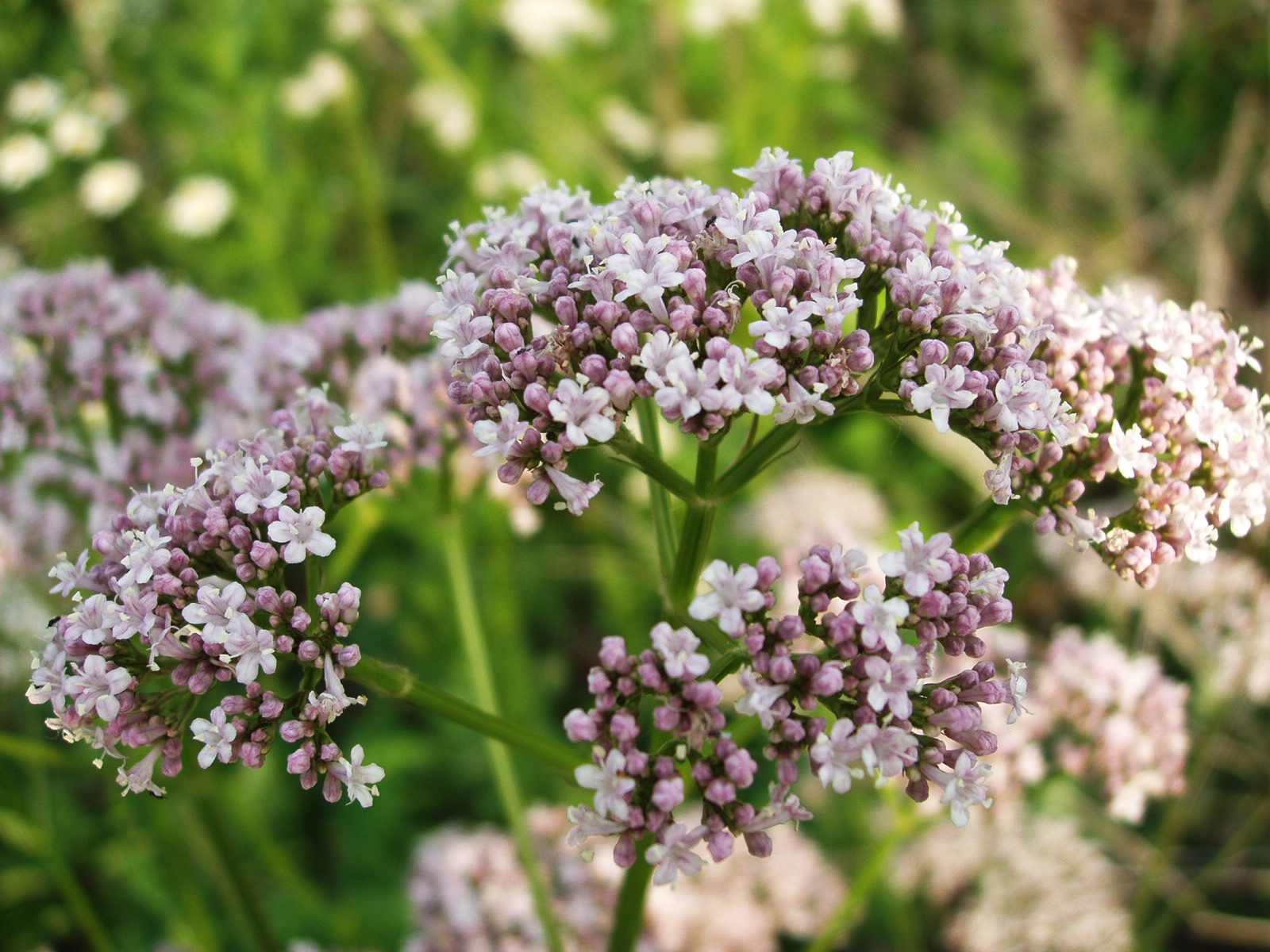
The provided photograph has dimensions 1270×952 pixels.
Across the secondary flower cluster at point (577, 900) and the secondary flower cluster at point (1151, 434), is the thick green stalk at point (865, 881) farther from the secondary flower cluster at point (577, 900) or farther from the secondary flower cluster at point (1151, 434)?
the secondary flower cluster at point (1151, 434)

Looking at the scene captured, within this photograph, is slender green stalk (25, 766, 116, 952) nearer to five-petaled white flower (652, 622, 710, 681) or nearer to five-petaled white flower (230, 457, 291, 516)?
five-petaled white flower (230, 457, 291, 516)

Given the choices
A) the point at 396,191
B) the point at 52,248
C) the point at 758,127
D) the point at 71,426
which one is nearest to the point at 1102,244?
the point at 758,127

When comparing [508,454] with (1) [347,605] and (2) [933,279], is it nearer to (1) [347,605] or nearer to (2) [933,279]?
(1) [347,605]

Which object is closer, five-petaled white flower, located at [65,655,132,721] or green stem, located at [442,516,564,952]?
five-petaled white flower, located at [65,655,132,721]

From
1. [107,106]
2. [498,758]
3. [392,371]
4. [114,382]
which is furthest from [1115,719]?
[107,106]

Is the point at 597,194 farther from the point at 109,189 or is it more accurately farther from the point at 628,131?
the point at 109,189

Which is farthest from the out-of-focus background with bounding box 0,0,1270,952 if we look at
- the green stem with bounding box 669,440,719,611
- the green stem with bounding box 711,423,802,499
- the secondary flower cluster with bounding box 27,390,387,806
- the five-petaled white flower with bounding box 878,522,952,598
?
the green stem with bounding box 711,423,802,499

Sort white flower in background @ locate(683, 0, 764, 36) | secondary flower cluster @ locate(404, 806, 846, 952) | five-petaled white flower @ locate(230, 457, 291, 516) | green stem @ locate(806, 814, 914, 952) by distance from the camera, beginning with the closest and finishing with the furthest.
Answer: five-petaled white flower @ locate(230, 457, 291, 516) < green stem @ locate(806, 814, 914, 952) < secondary flower cluster @ locate(404, 806, 846, 952) < white flower in background @ locate(683, 0, 764, 36)

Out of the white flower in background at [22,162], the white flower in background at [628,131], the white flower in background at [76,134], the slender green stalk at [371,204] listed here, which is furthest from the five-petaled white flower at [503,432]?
the white flower in background at [22,162]
